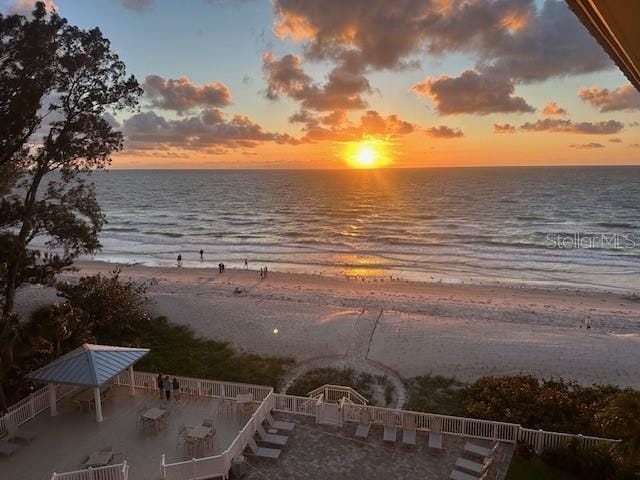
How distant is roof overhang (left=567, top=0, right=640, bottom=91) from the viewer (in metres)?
1.82

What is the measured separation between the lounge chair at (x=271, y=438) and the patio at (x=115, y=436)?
2.14 feet

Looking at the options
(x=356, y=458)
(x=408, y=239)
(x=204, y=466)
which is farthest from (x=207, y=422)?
(x=408, y=239)

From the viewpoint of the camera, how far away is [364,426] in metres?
15.0

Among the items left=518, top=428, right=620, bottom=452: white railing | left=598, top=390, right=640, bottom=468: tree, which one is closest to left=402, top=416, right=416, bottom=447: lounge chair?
left=518, top=428, right=620, bottom=452: white railing

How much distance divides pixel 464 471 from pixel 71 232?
48.8ft

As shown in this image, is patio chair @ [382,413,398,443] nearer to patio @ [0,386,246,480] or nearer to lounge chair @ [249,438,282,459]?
lounge chair @ [249,438,282,459]

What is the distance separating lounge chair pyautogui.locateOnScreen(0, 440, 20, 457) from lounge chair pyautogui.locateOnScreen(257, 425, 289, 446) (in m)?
6.37

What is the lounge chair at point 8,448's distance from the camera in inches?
517

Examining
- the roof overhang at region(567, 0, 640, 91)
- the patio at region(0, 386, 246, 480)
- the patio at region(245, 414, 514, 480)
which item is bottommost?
the patio at region(245, 414, 514, 480)

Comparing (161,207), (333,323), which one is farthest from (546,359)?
(161,207)

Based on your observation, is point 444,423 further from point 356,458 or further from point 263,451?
point 263,451

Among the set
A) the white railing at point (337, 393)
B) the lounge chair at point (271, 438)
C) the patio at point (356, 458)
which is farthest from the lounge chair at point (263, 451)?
the white railing at point (337, 393)

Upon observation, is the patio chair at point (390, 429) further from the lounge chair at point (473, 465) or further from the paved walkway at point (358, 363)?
the paved walkway at point (358, 363)

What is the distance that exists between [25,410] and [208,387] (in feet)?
17.4
